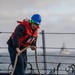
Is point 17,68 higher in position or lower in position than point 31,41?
lower

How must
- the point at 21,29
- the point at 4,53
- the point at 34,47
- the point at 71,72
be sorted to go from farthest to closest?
the point at 4,53
the point at 71,72
the point at 34,47
the point at 21,29

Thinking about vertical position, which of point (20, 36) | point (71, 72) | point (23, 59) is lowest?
point (71, 72)

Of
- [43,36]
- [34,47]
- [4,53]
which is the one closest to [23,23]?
[34,47]

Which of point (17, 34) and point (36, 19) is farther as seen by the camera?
point (36, 19)

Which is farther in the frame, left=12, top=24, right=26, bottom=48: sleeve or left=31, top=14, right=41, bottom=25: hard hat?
left=31, top=14, right=41, bottom=25: hard hat

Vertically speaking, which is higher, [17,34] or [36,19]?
[36,19]

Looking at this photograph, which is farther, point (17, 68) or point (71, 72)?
point (71, 72)

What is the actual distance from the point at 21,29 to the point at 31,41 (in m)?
0.39

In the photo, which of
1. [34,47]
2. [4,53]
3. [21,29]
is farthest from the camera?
[4,53]

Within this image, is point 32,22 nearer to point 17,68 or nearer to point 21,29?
point 21,29

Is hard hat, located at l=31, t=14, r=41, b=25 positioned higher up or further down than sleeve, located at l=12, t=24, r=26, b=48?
higher up

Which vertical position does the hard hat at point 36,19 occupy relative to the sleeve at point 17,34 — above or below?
above

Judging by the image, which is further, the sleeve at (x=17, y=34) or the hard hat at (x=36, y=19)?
the hard hat at (x=36, y=19)

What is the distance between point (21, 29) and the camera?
21.5 feet
